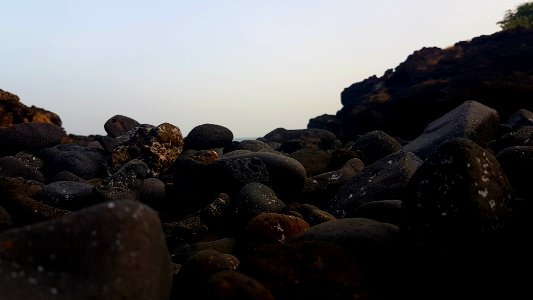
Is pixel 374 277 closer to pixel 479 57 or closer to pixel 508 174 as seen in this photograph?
pixel 508 174

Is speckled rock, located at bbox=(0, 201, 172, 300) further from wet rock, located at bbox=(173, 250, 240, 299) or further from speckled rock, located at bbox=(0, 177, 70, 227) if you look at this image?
speckled rock, located at bbox=(0, 177, 70, 227)

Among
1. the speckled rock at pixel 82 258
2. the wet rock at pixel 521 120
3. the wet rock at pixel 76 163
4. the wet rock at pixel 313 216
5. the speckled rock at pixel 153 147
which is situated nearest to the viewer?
the speckled rock at pixel 82 258

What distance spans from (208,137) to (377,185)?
845 cm

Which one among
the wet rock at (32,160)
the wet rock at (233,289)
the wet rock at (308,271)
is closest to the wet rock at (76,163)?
the wet rock at (32,160)

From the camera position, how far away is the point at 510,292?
3312mm

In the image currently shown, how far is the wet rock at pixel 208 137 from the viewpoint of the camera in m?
14.4

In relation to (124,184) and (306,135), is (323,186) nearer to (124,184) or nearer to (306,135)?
(124,184)

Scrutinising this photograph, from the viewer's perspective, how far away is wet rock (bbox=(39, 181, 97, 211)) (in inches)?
334

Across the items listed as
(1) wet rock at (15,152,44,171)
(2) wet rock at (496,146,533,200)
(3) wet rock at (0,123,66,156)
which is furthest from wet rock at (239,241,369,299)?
(3) wet rock at (0,123,66,156)

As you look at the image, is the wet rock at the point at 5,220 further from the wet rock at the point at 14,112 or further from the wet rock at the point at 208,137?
the wet rock at the point at 14,112

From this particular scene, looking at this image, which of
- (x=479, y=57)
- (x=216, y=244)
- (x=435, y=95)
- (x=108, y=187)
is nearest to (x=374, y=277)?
(x=216, y=244)

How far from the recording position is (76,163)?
509 inches

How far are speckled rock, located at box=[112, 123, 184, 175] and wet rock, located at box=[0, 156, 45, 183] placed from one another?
6.12 ft

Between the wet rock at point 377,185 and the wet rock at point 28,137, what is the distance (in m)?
11.2
